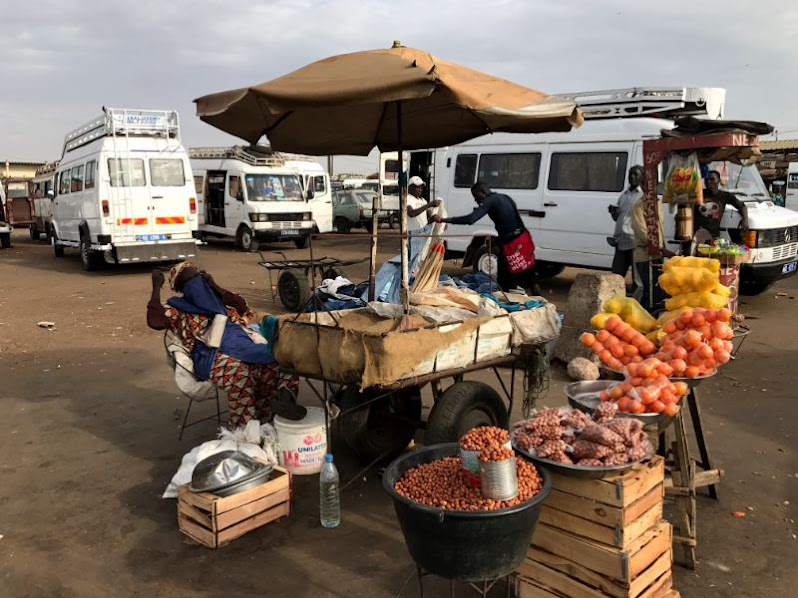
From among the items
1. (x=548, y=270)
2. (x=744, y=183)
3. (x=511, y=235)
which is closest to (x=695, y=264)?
(x=511, y=235)

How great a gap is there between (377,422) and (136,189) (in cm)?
1064

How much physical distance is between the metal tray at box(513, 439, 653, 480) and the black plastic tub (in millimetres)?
153

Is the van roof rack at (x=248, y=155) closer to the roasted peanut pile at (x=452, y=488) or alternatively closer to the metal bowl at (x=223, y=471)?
the metal bowl at (x=223, y=471)

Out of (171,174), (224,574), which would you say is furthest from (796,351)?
(171,174)

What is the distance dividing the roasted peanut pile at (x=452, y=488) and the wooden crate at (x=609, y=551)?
378mm

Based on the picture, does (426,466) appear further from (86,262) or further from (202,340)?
(86,262)

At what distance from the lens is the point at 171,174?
1365 centimetres

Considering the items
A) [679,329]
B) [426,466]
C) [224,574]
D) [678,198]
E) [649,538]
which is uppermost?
[678,198]

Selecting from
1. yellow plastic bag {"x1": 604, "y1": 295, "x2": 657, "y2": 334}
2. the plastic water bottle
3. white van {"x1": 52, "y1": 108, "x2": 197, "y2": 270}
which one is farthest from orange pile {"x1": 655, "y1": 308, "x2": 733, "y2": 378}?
white van {"x1": 52, "y1": 108, "x2": 197, "y2": 270}

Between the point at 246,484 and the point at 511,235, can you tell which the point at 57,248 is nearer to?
the point at 511,235

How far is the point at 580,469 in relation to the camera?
271cm

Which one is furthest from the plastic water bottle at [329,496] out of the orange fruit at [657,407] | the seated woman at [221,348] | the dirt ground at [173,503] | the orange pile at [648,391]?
the orange fruit at [657,407]

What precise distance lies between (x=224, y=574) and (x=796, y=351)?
22.7ft

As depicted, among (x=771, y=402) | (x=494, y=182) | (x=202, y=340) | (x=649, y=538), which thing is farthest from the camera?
(x=494, y=182)
